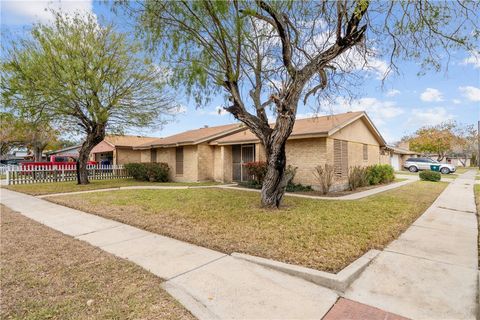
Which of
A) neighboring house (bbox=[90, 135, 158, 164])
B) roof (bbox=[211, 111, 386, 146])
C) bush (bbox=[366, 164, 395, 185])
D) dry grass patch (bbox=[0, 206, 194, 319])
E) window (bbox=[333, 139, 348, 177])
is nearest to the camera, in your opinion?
dry grass patch (bbox=[0, 206, 194, 319])

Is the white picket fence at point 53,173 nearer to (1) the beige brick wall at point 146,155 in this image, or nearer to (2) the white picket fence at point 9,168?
(2) the white picket fence at point 9,168

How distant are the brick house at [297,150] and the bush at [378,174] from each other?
76 cm

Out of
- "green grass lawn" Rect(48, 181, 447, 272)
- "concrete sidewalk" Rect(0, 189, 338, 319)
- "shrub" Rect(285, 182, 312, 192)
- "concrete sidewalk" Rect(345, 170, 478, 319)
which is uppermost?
"shrub" Rect(285, 182, 312, 192)

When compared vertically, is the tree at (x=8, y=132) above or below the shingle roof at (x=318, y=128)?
above

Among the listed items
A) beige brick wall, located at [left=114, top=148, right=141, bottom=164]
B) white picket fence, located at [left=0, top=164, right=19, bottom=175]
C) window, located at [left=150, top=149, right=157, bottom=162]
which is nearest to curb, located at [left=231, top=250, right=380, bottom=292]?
window, located at [left=150, top=149, right=157, bottom=162]

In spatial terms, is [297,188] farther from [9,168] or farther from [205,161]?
[9,168]

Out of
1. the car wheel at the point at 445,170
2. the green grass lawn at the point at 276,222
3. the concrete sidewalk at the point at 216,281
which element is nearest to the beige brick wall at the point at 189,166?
the green grass lawn at the point at 276,222

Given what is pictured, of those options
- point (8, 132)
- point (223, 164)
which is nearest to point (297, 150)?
point (223, 164)

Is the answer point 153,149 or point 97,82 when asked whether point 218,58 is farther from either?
point 153,149

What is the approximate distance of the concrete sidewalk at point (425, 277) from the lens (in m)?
3.01

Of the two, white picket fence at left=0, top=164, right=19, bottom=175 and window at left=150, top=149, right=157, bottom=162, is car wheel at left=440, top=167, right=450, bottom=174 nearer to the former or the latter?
window at left=150, top=149, right=157, bottom=162

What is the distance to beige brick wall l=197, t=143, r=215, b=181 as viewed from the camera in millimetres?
16656

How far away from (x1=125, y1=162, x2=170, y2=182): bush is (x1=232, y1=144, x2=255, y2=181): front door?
4.80 meters

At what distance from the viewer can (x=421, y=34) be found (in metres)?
6.51
